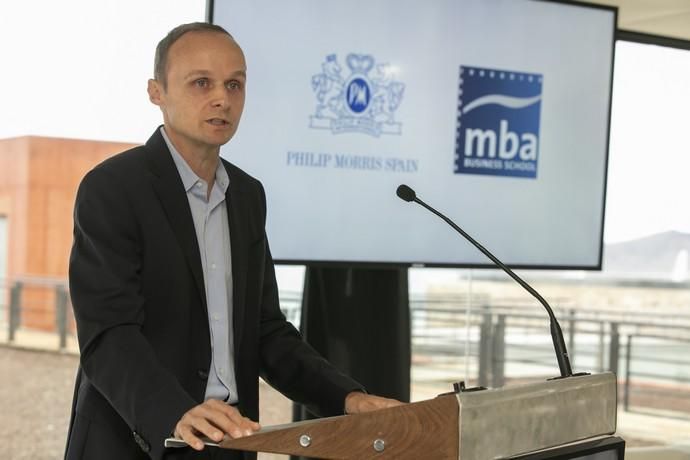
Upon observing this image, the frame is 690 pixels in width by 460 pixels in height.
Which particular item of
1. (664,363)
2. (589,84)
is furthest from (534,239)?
(664,363)

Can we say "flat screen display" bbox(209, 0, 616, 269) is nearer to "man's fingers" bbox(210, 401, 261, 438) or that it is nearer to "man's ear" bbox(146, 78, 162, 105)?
"man's ear" bbox(146, 78, 162, 105)

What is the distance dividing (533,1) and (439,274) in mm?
1458

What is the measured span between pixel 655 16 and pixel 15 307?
137 inches

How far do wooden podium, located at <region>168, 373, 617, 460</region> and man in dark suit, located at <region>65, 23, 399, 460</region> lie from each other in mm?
328

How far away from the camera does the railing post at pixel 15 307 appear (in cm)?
380

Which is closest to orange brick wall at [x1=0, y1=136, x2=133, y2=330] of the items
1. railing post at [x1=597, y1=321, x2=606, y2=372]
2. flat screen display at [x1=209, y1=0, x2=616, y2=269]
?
flat screen display at [x1=209, y1=0, x2=616, y2=269]

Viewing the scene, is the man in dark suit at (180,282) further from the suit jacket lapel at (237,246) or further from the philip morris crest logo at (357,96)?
the philip morris crest logo at (357,96)

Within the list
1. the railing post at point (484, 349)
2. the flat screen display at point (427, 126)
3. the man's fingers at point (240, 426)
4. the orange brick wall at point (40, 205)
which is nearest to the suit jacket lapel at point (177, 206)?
the man's fingers at point (240, 426)

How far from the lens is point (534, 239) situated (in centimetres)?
395

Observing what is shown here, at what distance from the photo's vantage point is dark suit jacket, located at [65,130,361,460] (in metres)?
1.75

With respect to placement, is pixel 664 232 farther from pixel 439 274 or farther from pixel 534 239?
pixel 534 239

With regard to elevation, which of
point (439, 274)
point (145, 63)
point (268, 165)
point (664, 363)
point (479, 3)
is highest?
point (479, 3)

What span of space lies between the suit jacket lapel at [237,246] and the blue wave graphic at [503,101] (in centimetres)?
185

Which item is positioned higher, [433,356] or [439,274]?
[439,274]
